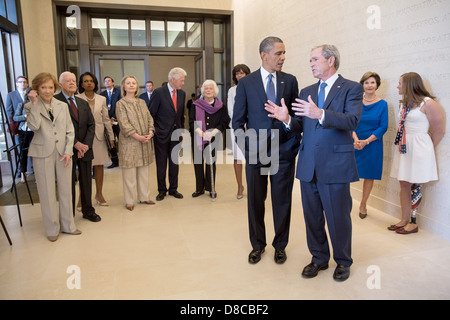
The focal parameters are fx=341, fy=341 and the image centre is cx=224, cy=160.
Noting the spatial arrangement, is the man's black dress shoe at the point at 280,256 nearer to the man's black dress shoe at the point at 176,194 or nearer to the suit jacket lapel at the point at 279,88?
the suit jacket lapel at the point at 279,88

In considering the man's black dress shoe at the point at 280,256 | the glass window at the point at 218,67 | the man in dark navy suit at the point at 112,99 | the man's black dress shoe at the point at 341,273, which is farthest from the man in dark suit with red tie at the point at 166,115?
the glass window at the point at 218,67

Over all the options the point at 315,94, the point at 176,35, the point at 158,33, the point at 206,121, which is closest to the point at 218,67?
the point at 176,35

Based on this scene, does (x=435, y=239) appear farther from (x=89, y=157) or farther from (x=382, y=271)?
(x=89, y=157)

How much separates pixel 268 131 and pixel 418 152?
1.74 metres

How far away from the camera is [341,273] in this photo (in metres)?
2.58

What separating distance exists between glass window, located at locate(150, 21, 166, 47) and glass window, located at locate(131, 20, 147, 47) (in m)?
0.21

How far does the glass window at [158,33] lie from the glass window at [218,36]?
131 centimetres

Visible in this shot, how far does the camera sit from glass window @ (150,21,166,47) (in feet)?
27.4

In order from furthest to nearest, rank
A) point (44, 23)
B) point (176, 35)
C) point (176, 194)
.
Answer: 1. point (176, 35)
2. point (44, 23)
3. point (176, 194)

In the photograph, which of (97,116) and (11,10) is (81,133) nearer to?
(97,116)

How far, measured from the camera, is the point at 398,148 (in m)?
3.61

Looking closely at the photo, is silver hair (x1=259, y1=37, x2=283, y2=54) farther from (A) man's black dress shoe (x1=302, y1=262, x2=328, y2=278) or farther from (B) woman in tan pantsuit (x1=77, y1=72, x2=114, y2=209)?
(B) woman in tan pantsuit (x1=77, y1=72, x2=114, y2=209)

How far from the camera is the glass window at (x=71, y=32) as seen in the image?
25.8ft
